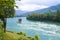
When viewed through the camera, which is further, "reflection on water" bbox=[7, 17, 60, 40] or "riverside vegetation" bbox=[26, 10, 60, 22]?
"riverside vegetation" bbox=[26, 10, 60, 22]

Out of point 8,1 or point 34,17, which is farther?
point 34,17

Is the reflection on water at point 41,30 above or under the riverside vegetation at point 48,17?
above

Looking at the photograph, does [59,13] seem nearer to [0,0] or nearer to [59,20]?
[59,20]

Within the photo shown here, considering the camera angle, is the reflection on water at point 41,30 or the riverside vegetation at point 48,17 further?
the riverside vegetation at point 48,17

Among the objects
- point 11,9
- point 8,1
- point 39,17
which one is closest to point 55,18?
point 39,17

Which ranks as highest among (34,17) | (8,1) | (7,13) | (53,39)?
(8,1)

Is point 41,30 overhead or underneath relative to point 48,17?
overhead

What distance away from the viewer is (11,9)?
10.5 metres

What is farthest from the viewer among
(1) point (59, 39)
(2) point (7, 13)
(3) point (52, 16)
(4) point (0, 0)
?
(3) point (52, 16)

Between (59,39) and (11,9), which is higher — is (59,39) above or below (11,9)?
below

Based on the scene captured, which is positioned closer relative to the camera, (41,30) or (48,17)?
(41,30)

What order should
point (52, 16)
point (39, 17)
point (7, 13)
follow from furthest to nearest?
point (39, 17), point (52, 16), point (7, 13)

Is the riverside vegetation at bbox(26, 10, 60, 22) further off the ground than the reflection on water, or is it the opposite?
the reflection on water

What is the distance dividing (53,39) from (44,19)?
29.6 m
